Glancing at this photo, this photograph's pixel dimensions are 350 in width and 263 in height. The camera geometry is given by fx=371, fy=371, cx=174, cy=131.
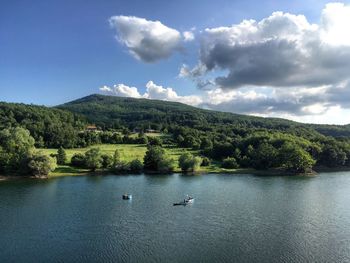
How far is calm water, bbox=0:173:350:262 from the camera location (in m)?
47.8

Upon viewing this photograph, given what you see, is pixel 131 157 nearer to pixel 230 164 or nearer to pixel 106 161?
pixel 106 161

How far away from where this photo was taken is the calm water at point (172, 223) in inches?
1884

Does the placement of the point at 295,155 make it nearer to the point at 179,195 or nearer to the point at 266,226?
the point at 179,195

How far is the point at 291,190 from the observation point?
9500 cm

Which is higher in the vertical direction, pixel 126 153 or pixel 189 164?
pixel 126 153

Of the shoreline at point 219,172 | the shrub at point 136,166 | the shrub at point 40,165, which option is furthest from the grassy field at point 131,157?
the shrub at point 136,166

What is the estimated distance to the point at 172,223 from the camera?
203ft

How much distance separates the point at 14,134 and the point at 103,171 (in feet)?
123

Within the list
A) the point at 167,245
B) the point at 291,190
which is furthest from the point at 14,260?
the point at 291,190

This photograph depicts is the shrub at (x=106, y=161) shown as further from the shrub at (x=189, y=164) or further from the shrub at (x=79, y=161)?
the shrub at (x=189, y=164)

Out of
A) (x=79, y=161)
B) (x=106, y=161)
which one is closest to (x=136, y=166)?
(x=106, y=161)

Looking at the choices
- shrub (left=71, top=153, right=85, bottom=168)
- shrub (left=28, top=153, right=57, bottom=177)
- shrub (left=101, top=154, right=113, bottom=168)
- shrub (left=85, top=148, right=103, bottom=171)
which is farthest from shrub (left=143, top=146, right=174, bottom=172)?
shrub (left=28, top=153, right=57, bottom=177)

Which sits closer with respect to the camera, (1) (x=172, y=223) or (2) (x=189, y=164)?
(1) (x=172, y=223)

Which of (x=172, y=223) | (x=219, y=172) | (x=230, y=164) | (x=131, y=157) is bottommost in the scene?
(x=172, y=223)
